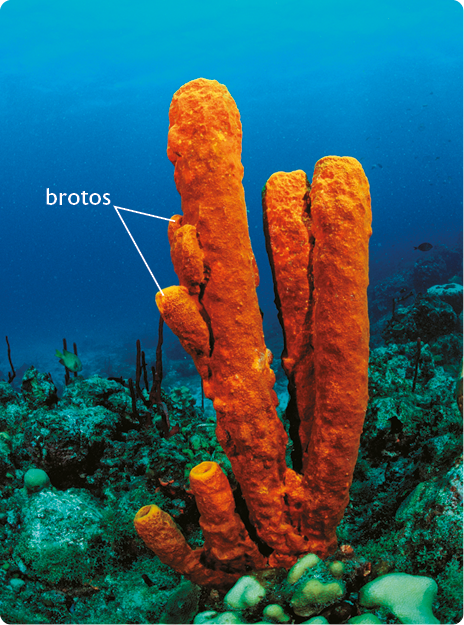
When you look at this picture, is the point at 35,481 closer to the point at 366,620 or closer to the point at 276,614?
the point at 276,614

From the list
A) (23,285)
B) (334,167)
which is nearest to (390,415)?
(334,167)

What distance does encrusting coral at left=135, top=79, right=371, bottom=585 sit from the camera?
1741 millimetres

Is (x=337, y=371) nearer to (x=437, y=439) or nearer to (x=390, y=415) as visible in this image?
(x=437, y=439)

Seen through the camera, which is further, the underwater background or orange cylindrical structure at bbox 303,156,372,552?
the underwater background

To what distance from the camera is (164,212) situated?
70.9 metres

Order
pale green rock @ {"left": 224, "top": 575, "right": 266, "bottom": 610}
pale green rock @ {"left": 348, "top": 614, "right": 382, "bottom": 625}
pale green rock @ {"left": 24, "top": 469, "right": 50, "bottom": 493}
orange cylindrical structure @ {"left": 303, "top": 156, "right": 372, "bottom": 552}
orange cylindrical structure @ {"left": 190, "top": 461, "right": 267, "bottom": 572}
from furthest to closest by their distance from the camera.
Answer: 1. pale green rock @ {"left": 24, "top": 469, "right": 50, "bottom": 493}
2. orange cylindrical structure @ {"left": 190, "top": 461, "right": 267, "bottom": 572}
3. pale green rock @ {"left": 224, "top": 575, "right": 266, "bottom": 610}
4. orange cylindrical structure @ {"left": 303, "top": 156, "right": 372, "bottom": 552}
5. pale green rock @ {"left": 348, "top": 614, "right": 382, "bottom": 625}

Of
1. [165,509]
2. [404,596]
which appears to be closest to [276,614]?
[404,596]

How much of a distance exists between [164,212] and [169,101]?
22645mm

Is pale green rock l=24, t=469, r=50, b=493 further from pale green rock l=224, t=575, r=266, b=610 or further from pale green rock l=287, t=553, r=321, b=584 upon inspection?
pale green rock l=287, t=553, r=321, b=584

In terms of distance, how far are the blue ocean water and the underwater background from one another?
30 cm

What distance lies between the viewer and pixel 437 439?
7.93 ft

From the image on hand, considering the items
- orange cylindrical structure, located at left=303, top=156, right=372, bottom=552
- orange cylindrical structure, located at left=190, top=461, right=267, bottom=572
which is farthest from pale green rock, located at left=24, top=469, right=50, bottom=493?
orange cylindrical structure, located at left=303, top=156, right=372, bottom=552

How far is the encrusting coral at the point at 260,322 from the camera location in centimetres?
174

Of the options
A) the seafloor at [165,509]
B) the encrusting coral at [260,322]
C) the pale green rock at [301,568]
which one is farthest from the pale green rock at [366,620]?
the encrusting coral at [260,322]
